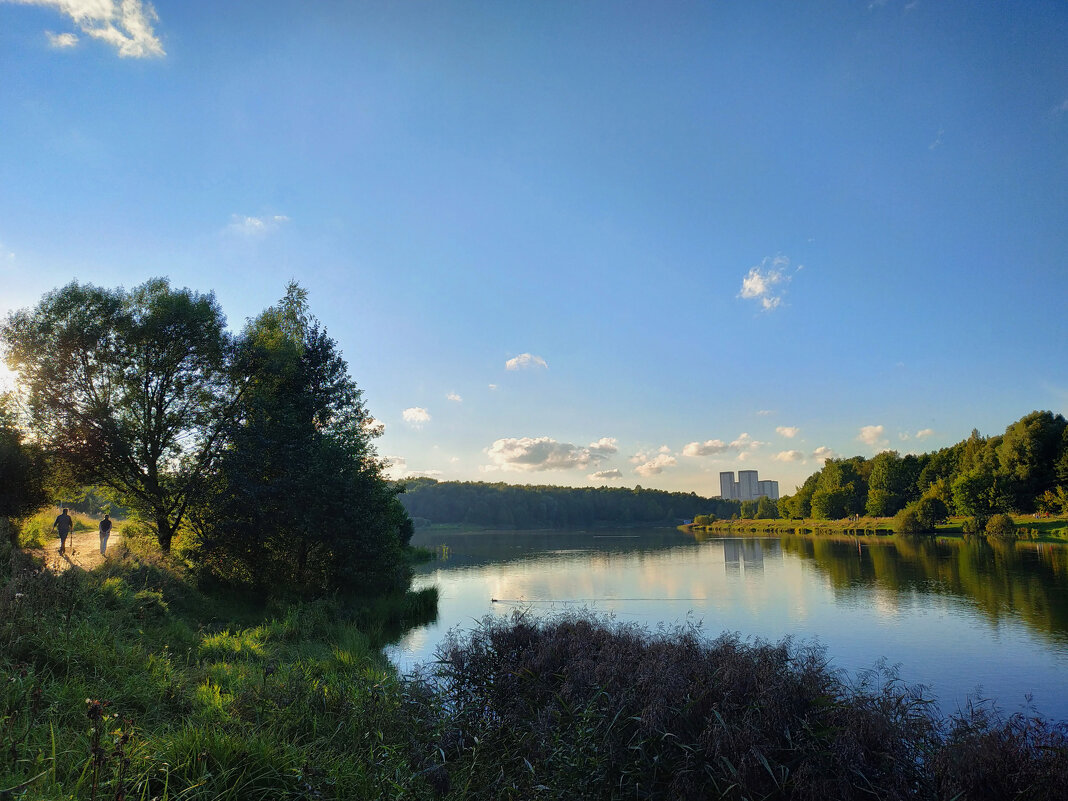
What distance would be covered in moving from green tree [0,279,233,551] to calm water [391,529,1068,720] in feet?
38.0

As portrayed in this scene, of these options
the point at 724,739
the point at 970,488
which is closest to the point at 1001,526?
the point at 970,488

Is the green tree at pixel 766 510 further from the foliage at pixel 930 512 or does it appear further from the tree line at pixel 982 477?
the foliage at pixel 930 512

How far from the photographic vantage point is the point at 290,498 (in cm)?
2086

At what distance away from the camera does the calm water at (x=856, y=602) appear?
1408 centimetres

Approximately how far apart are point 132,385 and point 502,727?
20.6 metres

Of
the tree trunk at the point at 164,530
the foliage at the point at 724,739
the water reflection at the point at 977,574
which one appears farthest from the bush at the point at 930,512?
the tree trunk at the point at 164,530

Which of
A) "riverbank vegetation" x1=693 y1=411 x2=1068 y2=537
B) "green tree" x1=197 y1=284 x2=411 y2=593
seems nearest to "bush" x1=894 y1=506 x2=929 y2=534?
"riverbank vegetation" x1=693 y1=411 x2=1068 y2=537

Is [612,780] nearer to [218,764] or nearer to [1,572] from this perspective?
[218,764]

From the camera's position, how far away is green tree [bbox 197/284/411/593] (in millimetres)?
20859

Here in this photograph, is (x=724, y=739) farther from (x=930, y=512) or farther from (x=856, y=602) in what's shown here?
(x=930, y=512)

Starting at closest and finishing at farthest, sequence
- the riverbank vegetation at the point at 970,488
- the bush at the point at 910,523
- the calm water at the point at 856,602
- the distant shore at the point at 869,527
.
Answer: the calm water at the point at 856,602 → the distant shore at the point at 869,527 → the riverbank vegetation at the point at 970,488 → the bush at the point at 910,523

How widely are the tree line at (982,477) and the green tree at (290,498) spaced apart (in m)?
63.7

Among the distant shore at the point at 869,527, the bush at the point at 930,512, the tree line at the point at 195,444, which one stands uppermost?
the tree line at the point at 195,444

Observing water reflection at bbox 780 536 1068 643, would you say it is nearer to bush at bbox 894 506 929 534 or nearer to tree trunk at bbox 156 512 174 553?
bush at bbox 894 506 929 534
